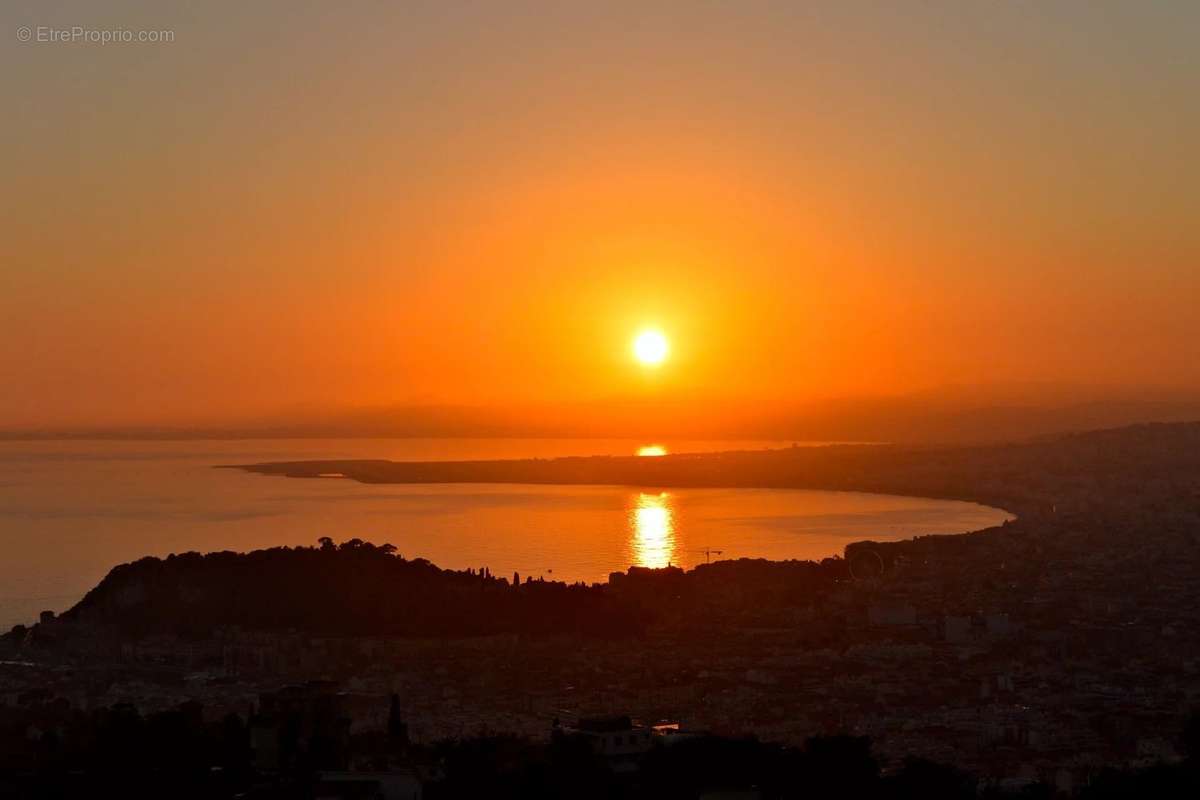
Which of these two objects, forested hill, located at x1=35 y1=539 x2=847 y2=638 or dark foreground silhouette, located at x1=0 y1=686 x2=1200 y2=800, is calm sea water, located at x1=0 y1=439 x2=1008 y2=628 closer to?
forested hill, located at x1=35 y1=539 x2=847 y2=638

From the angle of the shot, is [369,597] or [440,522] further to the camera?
[440,522]

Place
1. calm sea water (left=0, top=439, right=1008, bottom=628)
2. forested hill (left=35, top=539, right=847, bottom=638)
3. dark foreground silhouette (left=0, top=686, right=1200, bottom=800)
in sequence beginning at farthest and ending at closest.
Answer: calm sea water (left=0, top=439, right=1008, bottom=628)
forested hill (left=35, top=539, right=847, bottom=638)
dark foreground silhouette (left=0, top=686, right=1200, bottom=800)

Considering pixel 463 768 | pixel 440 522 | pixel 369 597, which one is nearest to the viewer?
pixel 463 768

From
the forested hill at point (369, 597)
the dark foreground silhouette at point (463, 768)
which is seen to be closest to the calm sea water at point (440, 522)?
the forested hill at point (369, 597)

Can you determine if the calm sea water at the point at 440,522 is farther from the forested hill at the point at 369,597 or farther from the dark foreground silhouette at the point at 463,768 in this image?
the dark foreground silhouette at the point at 463,768

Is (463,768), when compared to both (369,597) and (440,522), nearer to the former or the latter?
(369,597)

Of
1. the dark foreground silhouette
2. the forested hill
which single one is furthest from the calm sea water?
the dark foreground silhouette

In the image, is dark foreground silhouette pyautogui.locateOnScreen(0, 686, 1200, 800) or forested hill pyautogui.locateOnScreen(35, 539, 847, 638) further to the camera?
forested hill pyautogui.locateOnScreen(35, 539, 847, 638)

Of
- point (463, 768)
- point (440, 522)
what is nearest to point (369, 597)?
point (463, 768)

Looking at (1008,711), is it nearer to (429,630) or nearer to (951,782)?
(951,782)

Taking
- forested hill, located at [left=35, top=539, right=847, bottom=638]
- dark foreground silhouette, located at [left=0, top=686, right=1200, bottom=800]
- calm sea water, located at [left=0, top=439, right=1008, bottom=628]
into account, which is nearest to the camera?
dark foreground silhouette, located at [left=0, top=686, right=1200, bottom=800]
